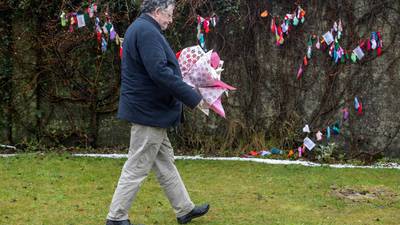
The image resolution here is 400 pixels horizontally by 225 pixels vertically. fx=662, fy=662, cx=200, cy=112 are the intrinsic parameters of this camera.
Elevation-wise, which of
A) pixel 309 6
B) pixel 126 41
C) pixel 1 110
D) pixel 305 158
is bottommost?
pixel 305 158

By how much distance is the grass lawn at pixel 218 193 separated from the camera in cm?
517

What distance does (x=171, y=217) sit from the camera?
5137 mm

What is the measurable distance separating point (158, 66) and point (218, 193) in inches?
81.8

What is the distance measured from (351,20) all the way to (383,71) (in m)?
0.74

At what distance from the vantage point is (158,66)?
4.33m

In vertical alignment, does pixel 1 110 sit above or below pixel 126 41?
below

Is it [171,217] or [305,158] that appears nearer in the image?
[171,217]

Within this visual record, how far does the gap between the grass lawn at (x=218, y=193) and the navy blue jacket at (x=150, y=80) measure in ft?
3.06

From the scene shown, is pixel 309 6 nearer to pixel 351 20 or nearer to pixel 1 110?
pixel 351 20

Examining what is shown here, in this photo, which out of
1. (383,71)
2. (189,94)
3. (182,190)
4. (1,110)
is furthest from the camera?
(1,110)

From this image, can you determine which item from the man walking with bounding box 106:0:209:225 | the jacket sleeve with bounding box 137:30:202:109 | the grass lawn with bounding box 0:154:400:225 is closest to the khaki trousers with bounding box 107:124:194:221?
the man walking with bounding box 106:0:209:225

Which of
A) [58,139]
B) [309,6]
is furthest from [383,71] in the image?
[58,139]

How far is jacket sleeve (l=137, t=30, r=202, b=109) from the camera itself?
14.2ft

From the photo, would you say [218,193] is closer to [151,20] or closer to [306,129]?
[151,20]
